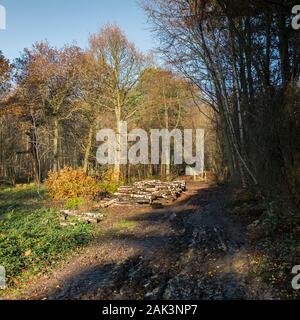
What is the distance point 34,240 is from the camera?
968 centimetres

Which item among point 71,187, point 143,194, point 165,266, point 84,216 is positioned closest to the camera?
point 165,266

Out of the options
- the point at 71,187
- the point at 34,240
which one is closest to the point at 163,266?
the point at 34,240

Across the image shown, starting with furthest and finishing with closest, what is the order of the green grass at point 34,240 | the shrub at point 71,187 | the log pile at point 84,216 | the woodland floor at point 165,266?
Answer: 1. the shrub at point 71,187
2. the log pile at point 84,216
3. the green grass at point 34,240
4. the woodland floor at point 165,266

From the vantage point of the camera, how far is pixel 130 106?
2547 centimetres

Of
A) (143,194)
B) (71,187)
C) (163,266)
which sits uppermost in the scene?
(71,187)

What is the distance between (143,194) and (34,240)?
27.3 ft

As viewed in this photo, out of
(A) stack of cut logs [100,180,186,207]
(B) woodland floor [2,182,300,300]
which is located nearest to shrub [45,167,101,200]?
(A) stack of cut logs [100,180,186,207]

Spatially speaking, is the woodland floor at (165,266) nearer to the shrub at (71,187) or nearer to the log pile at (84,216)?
the log pile at (84,216)

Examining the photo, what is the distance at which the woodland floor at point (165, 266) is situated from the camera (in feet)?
19.8

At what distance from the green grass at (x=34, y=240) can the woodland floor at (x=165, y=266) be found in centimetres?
51

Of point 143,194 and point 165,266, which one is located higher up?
point 143,194

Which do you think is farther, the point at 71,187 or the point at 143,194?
the point at 71,187

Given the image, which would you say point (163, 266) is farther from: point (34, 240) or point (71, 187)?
point (71, 187)

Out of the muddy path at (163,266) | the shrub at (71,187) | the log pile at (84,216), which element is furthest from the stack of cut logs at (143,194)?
the muddy path at (163,266)
